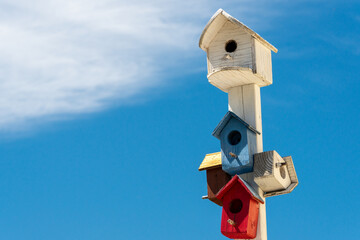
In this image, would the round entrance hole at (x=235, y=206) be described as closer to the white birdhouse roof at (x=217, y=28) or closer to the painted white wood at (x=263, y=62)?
the painted white wood at (x=263, y=62)

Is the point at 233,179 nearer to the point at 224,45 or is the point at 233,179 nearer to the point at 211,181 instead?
the point at 211,181

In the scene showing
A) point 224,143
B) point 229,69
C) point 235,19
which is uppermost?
point 235,19

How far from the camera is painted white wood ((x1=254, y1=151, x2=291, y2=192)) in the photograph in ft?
29.3

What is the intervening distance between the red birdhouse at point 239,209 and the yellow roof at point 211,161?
48cm

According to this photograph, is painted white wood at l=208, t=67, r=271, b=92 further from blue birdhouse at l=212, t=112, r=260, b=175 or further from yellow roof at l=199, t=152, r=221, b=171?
yellow roof at l=199, t=152, r=221, b=171

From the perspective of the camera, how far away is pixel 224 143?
9.34 metres

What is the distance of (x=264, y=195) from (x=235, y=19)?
2.14 metres

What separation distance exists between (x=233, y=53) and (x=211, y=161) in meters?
1.35

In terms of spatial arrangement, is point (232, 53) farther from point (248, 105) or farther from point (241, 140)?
point (241, 140)

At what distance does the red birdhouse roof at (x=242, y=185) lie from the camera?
887cm

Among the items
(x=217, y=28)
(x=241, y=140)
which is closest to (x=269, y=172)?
(x=241, y=140)

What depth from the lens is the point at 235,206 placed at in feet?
29.9

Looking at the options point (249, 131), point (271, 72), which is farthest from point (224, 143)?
point (271, 72)

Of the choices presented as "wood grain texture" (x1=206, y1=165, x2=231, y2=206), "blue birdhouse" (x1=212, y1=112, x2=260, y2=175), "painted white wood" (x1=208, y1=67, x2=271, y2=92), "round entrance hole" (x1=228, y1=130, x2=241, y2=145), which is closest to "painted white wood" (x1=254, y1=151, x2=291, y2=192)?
"blue birdhouse" (x1=212, y1=112, x2=260, y2=175)
